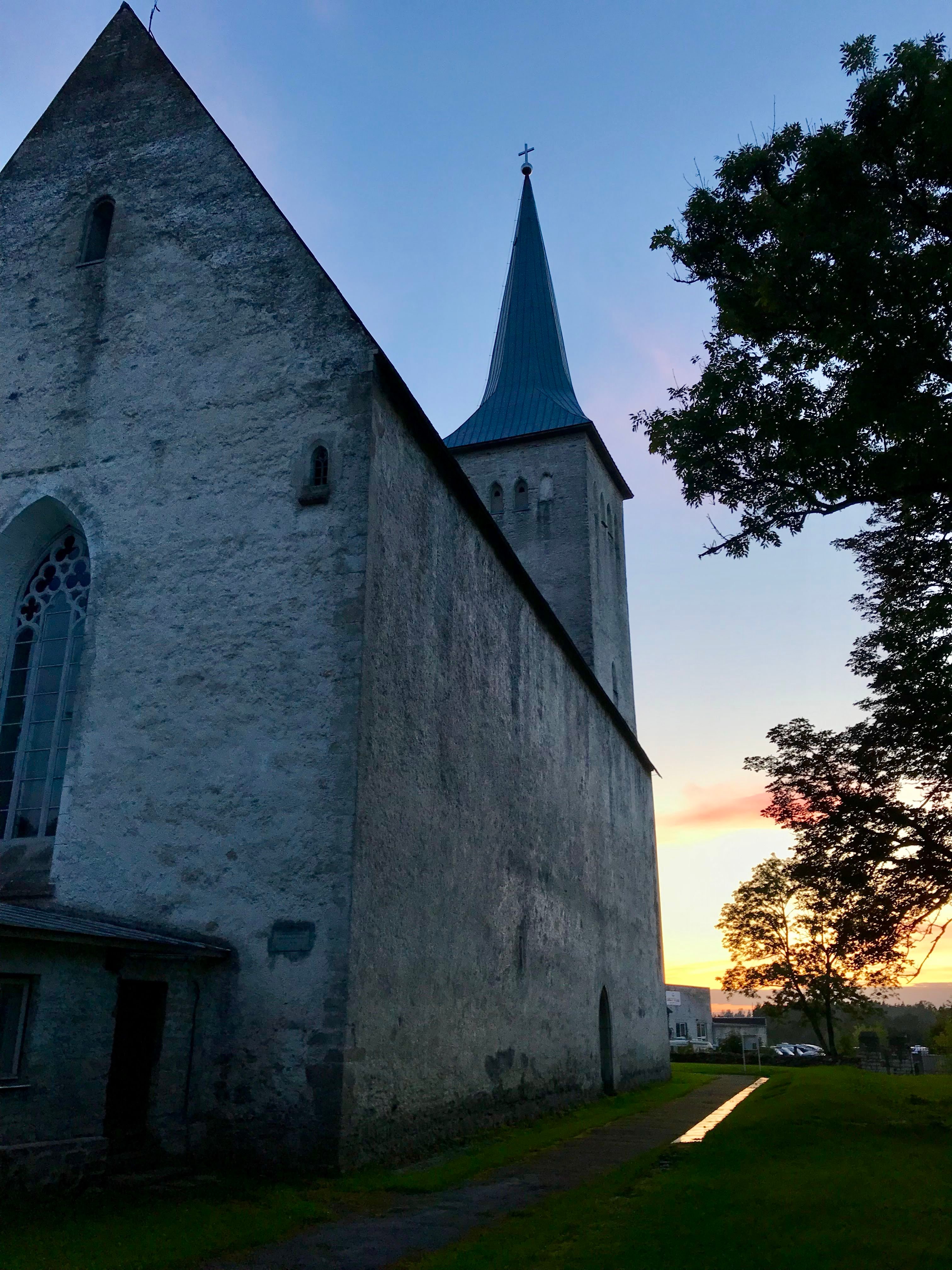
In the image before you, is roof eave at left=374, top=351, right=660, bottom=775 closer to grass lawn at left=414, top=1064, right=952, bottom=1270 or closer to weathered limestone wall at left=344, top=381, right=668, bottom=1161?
weathered limestone wall at left=344, top=381, right=668, bottom=1161

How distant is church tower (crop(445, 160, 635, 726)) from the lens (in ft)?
97.8

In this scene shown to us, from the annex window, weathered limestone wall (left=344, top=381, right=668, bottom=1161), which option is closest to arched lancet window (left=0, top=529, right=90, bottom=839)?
the annex window

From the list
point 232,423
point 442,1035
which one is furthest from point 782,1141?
point 232,423

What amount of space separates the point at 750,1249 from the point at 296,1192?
4158 mm

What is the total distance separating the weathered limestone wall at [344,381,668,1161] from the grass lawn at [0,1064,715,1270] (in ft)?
2.15

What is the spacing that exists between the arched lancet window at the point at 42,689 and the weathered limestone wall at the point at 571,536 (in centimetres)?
1716

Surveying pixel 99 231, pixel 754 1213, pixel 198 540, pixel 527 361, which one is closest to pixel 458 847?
pixel 198 540

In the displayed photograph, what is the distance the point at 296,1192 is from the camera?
28.7 ft

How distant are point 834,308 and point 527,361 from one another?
26.1 m

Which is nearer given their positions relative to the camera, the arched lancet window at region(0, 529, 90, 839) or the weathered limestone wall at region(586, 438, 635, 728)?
the arched lancet window at region(0, 529, 90, 839)

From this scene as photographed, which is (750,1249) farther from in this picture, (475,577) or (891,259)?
(475,577)

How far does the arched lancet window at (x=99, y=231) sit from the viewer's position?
14.5m

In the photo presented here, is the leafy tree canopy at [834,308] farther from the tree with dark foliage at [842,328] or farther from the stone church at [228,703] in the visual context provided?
the stone church at [228,703]

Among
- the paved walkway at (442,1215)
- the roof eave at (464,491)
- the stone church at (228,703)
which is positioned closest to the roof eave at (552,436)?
the roof eave at (464,491)
